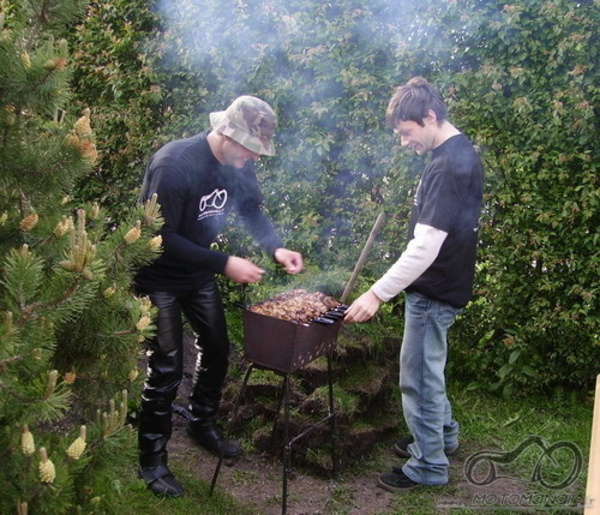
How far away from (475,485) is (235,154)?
2.75 meters

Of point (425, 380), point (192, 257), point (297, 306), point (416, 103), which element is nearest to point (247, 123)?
point (192, 257)

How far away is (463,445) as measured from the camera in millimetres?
5074

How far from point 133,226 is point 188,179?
1151mm

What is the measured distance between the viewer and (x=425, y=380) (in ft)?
13.5

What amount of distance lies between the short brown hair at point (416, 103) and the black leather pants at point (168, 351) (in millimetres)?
1687

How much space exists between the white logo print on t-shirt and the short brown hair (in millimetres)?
1188

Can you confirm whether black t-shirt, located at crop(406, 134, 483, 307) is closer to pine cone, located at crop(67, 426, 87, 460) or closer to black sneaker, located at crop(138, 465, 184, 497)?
black sneaker, located at crop(138, 465, 184, 497)

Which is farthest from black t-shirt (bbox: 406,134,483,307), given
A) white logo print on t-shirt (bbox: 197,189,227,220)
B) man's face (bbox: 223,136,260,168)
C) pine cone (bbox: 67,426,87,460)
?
pine cone (bbox: 67,426,87,460)

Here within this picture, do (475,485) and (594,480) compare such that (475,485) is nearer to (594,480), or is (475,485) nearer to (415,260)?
(415,260)

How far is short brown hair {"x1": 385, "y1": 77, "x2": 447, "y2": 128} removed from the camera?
3818 millimetres

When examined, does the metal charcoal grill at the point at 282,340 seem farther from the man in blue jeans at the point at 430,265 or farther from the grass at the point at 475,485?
the grass at the point at 475,485

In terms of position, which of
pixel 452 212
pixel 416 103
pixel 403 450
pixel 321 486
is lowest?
pixel 321 486

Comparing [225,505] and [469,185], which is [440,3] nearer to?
[469,185]

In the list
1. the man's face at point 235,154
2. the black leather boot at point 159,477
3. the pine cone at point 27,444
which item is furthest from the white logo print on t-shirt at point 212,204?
the pine cone at point 27,444
